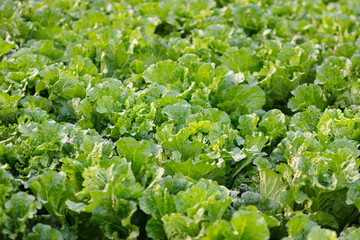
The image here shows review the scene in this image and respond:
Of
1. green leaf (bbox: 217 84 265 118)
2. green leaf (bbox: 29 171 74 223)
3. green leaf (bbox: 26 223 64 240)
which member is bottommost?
green leaf (bbox: 26 223 64 240)

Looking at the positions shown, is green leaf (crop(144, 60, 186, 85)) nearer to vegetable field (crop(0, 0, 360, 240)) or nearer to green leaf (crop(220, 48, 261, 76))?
vegetable field (crop(0, 0, 360, 240))

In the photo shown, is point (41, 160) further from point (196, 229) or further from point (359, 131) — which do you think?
point (359, 131)

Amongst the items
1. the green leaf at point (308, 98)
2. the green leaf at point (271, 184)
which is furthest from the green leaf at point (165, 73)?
the green leaf at point (271, 184)

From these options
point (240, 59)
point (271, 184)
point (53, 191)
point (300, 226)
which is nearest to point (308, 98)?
point (240, 59)

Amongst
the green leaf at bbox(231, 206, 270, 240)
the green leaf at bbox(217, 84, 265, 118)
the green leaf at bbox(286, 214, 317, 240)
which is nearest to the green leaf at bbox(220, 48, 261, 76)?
the green leaf at bbox(217, 84, 265, 118)

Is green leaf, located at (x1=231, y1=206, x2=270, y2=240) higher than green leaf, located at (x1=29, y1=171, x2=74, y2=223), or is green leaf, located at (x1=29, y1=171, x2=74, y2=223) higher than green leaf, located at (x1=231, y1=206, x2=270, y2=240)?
green leaf, located at (x1=231, y1=206, x2=270, y2=240)

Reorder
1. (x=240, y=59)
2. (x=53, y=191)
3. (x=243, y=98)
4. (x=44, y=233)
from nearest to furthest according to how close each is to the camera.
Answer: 1. (x=44, y=233)
2. (x=53, y=191)
3. (x=243, y=98)
4. (x=240, y=59)

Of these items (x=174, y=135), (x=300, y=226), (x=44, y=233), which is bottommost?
(x=44, y=233)

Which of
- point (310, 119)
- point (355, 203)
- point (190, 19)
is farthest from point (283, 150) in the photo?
point (190, 19)

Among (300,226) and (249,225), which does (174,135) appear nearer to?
(249,225)
